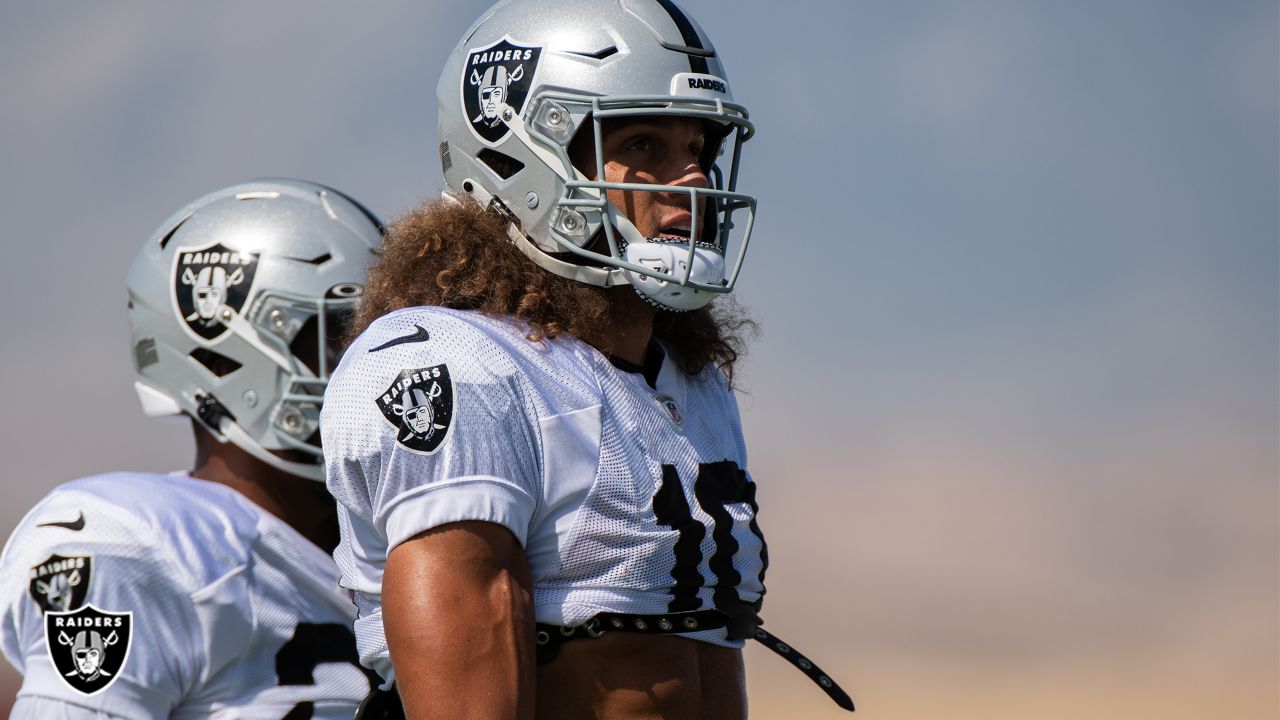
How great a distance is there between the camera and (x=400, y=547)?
206cm

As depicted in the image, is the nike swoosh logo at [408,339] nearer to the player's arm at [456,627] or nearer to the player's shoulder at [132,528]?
the player's arm at [456,627]

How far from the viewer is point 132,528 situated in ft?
10.5

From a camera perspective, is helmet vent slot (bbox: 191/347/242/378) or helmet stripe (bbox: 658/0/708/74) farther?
helmet vent slot (bbox: 191/347/242/378)

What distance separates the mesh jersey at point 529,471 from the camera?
6.87 ft

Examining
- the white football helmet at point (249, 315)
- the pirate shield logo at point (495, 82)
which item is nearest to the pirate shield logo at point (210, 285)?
the white football helmet at point (249, 315)

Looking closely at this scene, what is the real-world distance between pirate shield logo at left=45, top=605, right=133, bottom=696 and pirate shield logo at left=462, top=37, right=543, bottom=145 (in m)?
1.25

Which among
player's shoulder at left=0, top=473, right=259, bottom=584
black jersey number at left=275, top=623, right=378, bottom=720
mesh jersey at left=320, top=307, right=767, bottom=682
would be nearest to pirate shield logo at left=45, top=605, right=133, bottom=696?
player's shoulder at left=0, top=473, right=259, bottom=584

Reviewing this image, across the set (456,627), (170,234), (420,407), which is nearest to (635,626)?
(456,627)

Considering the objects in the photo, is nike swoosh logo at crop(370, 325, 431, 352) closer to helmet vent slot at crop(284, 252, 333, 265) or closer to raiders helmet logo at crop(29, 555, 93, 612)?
raiders helmet logo at crop(29, 555, 93, 612)

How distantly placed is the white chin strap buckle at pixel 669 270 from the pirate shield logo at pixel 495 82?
33 centimetres

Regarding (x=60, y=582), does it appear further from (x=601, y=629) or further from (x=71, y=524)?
(x=601, y=629)

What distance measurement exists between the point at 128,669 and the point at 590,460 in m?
Answer: 1.33

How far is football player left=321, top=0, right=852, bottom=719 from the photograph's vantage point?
2.06 m

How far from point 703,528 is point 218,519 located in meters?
1.46
